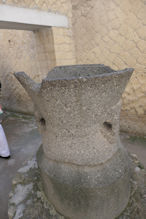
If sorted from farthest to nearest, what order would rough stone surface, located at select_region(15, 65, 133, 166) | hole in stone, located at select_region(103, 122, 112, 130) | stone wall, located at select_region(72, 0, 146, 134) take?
stone wall, located at select_region(72, 0, 146, 134) < hole in stone, located at select_region(103, 122, 112, 130) < rough stone surface, located at select_region(15, 65, 133, 166)

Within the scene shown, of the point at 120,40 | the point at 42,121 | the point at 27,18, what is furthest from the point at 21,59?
the point at 42,121

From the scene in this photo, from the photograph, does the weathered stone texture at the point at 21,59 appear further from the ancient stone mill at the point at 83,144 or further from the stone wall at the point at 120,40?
the ancient stone mill at the point at 83,144

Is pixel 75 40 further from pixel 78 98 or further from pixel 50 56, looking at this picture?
pixel 78 98

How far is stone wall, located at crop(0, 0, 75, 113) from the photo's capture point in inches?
A: 86.5

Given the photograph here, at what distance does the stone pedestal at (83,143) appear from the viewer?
74cm

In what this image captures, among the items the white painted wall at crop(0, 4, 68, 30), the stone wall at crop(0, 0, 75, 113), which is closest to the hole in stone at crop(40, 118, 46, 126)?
the white painted wall at crop(0, 4, 68, 30)

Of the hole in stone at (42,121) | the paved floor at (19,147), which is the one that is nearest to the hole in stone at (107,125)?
the hole in stone at (42,121)

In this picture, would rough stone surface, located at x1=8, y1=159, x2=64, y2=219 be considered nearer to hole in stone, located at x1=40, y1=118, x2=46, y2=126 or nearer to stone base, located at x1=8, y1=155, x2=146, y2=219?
stone base, located at x1=8, y1=155, x2=146, y2=219

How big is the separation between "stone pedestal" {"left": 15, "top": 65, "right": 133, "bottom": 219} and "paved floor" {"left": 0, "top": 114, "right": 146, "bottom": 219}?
3.26 feet

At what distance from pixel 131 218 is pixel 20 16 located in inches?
88.5

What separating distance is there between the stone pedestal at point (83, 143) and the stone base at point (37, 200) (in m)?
0.06

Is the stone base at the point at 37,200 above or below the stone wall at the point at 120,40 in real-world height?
below

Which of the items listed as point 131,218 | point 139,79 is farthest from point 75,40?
point 131,218

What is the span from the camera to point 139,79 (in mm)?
2270
